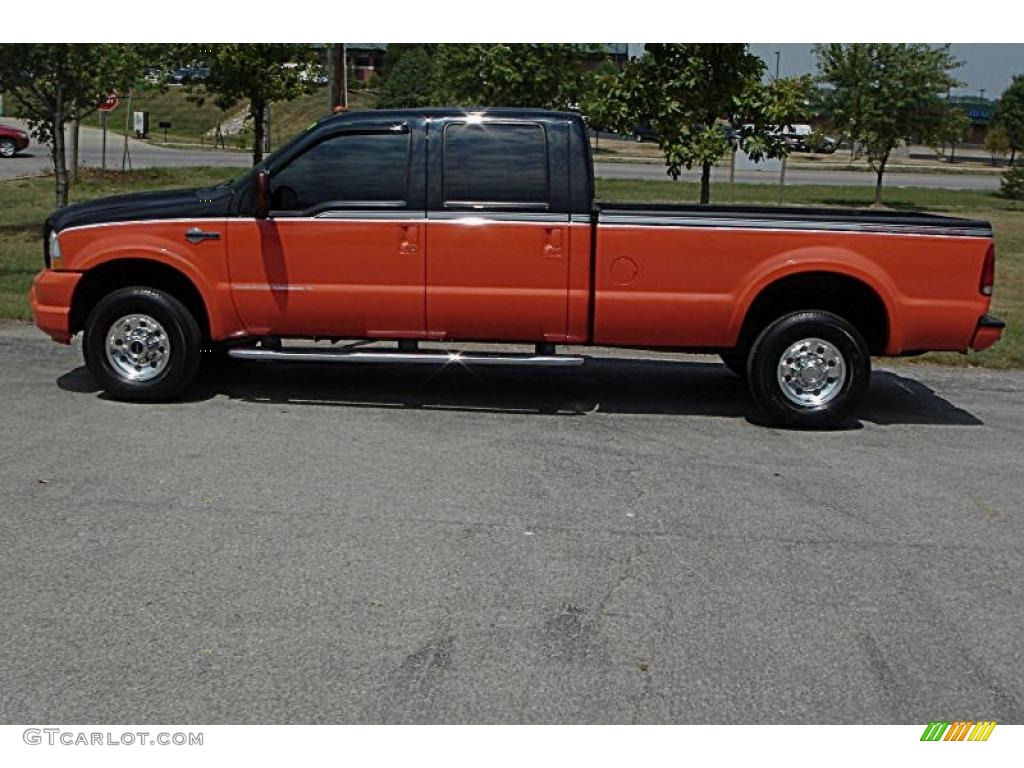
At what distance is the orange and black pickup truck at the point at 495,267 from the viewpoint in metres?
8.40

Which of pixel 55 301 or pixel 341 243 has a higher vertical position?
pixel 341 243

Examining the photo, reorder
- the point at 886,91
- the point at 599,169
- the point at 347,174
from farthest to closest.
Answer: the point at 599,169 < the point at 886,91 < the point at 347,174

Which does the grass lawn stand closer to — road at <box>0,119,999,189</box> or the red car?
Answer: road at <box>0,119,999,189</box>

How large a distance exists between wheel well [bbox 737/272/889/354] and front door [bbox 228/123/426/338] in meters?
2.34

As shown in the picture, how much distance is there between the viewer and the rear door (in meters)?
8.51

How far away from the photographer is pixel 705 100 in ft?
47.3

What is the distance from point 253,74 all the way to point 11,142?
74.9 ft

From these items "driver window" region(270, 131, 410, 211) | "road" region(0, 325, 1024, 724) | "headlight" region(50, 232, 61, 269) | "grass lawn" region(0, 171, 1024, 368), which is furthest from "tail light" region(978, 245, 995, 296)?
"headlight" region(50, 232, 61, 269)

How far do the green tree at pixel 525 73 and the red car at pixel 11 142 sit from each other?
22.7 meters

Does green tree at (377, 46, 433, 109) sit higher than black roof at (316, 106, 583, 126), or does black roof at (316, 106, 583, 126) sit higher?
green tree at (377, 46, 433, 109)

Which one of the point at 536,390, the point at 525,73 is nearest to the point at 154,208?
the point at 536,390

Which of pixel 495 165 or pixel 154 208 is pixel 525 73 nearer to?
pixel 495 165

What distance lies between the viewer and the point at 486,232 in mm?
8508
